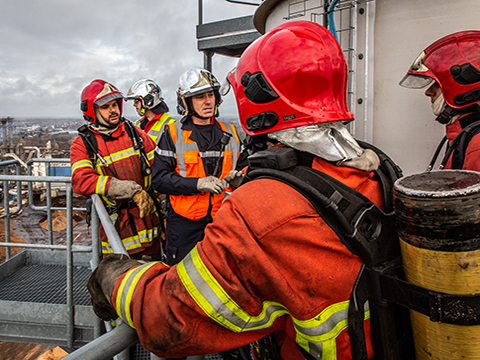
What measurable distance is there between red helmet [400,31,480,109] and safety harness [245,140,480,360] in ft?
4.69

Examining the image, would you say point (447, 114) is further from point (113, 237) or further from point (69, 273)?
point (69, 273)

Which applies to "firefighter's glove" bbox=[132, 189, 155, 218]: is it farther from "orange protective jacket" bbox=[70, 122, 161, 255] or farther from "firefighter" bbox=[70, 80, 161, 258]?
"orange protective jacket" bbox=[70, 122, 161, 255]

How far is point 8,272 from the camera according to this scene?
3457mm

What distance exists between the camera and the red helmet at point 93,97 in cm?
319

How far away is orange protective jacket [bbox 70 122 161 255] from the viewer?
2951mm

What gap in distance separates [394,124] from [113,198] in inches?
96.4

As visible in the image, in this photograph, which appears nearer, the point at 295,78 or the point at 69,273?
the point at 295,78

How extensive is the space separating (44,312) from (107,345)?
7.28ft

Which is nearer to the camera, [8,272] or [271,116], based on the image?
[271,116]

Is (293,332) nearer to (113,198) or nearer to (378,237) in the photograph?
(378,237)

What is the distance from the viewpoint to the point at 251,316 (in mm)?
1045

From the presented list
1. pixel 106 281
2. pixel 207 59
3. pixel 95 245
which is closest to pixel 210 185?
pixel 95 245

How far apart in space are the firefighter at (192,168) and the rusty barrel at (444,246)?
1762 millimetres

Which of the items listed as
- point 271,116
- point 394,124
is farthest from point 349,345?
point 394,124
